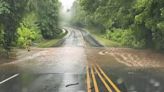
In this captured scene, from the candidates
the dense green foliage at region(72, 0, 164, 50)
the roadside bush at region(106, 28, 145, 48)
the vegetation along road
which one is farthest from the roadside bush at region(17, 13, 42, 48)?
the roadside bush at region(106, 28, 145, 48)

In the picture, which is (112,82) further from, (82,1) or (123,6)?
(82,1)

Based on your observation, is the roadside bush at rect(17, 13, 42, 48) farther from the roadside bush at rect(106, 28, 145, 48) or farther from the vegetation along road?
the roadside bush at rect(106, 28, 145, 48)

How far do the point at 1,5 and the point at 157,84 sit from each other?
642 inches

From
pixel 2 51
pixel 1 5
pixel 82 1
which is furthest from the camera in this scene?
pixel 82 1

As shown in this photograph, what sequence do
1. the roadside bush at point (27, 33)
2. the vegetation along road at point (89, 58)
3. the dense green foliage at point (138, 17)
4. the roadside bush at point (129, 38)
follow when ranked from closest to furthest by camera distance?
the vegetation along road at point (89, 58) < the dense green foliage at point (138, 17) < the roadside bush at point (129, 38) < the roadside bush at point (27, 33)

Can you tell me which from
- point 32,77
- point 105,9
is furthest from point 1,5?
point 105,9

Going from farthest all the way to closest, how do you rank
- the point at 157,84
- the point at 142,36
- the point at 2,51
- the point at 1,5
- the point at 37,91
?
the point at 142,36, the point at 2,51, the point at 1,5, the point at 157,84, the point at 37,91

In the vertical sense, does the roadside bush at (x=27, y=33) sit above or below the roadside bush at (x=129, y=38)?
above

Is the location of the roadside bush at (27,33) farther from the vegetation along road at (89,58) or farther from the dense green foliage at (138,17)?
the dense green foliage at (138,17)

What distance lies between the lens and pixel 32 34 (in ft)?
195

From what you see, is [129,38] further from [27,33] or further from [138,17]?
[27,33]

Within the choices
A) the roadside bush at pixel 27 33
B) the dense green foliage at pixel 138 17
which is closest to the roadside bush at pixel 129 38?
the dense green foliage at pixel 138 17

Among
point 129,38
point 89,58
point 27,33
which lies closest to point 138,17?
point 89,58

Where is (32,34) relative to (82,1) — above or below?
below
